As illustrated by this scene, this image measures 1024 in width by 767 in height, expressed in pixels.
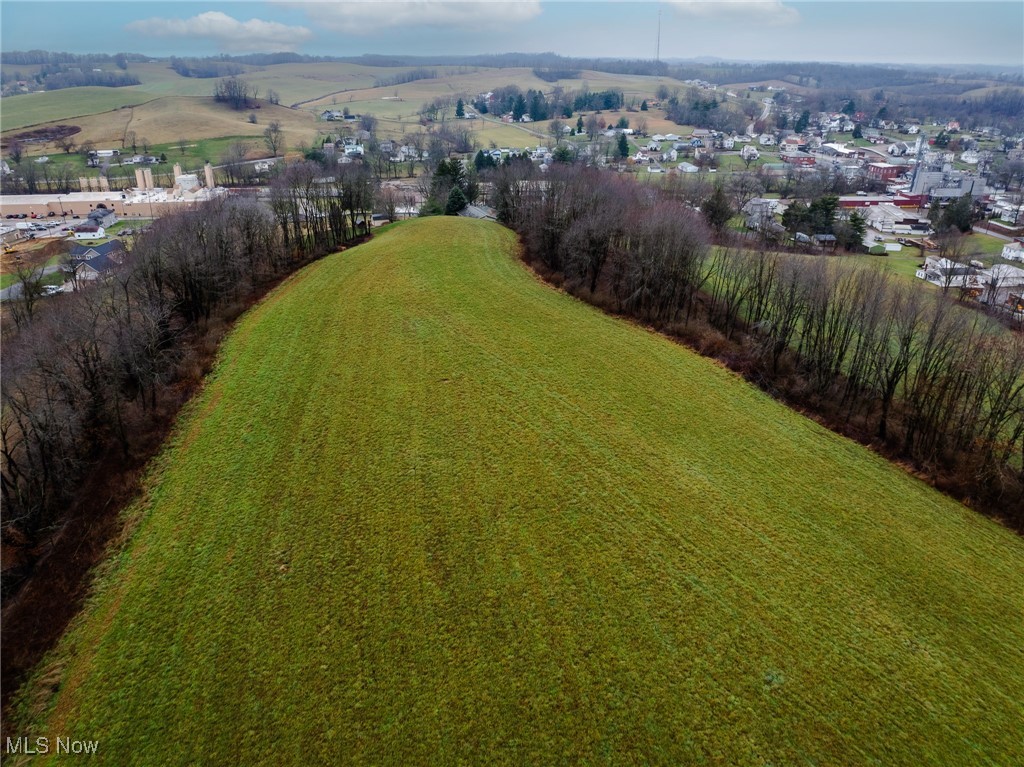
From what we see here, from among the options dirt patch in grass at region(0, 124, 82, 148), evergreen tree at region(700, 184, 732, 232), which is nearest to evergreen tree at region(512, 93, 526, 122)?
dirt patch in grass at region(0, 124, 82, 148)

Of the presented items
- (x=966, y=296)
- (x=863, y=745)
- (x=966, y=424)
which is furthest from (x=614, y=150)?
(x=863, y=745)

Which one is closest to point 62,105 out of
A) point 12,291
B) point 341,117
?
point 341,117

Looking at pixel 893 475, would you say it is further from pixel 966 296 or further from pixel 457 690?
pixel 966 296

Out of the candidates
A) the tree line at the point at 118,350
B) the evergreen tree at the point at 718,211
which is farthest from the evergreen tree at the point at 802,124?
the tree line at the point at 118,350

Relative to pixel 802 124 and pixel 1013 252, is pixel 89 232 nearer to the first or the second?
pixel 1013 252

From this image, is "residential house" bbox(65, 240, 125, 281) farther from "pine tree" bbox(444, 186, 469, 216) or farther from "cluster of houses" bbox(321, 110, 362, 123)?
"cluster of houses" bbox(321, 110, 362, 123)

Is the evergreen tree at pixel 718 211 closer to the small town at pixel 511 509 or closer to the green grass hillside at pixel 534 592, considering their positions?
the small town at pixel 511 509
